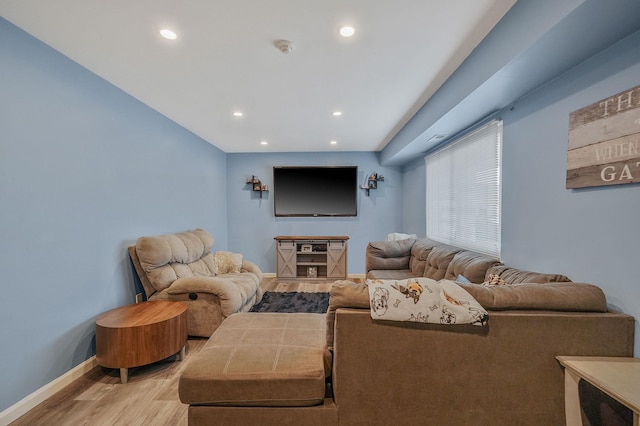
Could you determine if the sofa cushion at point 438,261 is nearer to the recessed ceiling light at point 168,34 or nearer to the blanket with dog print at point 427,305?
the blanket with dog print at point 427,305

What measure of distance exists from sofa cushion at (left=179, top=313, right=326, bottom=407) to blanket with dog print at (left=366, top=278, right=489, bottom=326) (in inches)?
17.4

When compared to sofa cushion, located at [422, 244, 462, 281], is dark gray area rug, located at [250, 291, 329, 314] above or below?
below

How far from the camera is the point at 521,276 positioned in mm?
1764

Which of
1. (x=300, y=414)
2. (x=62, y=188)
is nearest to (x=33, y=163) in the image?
(x=62, y=188)

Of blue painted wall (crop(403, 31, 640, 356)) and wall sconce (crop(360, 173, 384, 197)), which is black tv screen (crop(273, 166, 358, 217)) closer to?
wall sconce (crop(360, 173, 384, 197))

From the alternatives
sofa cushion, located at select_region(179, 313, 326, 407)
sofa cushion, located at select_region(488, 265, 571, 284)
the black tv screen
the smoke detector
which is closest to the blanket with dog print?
sofa cushion, located at select_region(179, 313, 326, 407)

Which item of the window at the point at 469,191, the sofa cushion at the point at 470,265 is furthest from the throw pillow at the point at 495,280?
the window at the point at 469,191

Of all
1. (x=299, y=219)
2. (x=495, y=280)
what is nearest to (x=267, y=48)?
(x=495, y=280)

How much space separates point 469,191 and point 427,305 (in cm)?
215

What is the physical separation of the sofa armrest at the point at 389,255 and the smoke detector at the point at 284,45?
2.63 m

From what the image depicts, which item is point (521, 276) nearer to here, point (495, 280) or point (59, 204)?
point (495, 280)

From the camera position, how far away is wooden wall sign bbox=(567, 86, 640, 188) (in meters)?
1.22

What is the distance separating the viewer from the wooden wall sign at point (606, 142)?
1.22m

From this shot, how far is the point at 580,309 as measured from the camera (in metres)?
1.22
